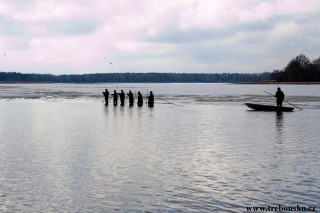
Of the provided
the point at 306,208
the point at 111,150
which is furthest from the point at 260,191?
the point at 111,150

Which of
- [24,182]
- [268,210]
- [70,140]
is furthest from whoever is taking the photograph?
[70,140]

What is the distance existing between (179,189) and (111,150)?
23.5 feet

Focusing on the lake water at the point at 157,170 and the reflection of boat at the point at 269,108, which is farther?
the reflection of boat at the point at 269,108

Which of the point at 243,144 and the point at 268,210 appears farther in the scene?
the point at 243,144

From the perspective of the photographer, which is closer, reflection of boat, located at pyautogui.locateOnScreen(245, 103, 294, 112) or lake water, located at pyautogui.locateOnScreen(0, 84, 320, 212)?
lake water, located at pyautogui.locateOnScreen(0, 84, 320, 212)

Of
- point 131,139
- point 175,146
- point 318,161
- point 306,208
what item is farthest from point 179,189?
point 131,139

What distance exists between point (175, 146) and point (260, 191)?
27.8ft

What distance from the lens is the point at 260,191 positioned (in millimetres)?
12055

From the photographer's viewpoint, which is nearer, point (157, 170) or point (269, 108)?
point (157, 170)

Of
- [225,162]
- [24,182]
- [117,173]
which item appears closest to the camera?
[24,182]

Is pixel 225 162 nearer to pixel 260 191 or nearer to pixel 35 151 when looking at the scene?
pixel 260 191

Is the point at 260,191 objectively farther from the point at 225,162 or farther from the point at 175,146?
the point at 175,146

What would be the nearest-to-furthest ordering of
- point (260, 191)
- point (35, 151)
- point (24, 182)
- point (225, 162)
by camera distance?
point (260, 191)
point (24, 182)
point (225, 162)
point (35, 151)

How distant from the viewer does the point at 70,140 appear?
2222cm
